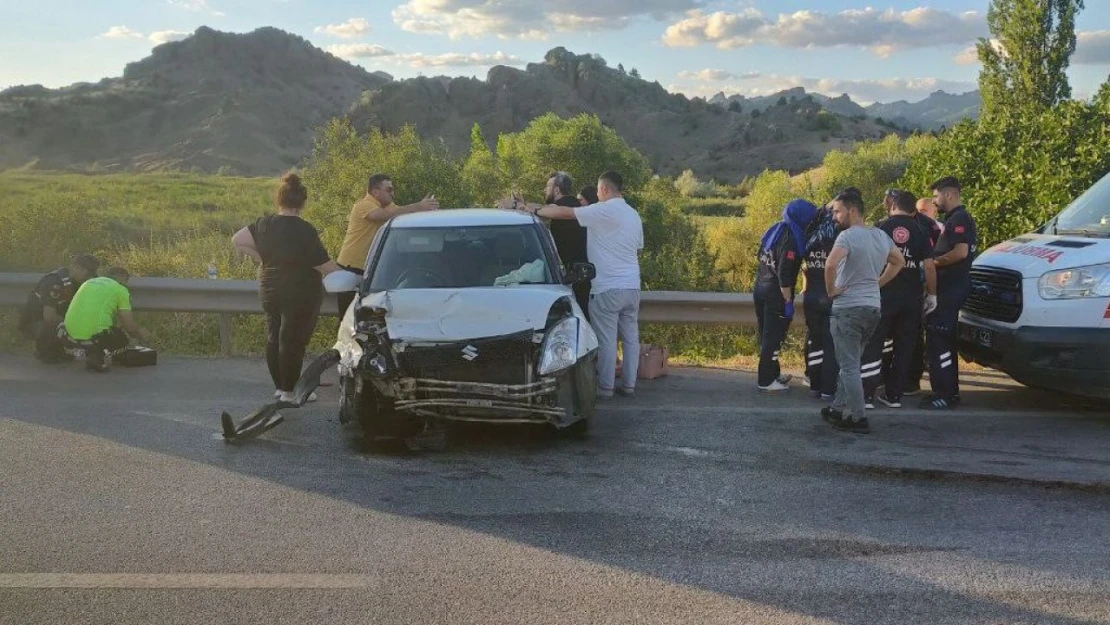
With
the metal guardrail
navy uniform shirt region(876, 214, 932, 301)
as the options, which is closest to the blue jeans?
navy uniform shirt region(876, 214, 932, 301)

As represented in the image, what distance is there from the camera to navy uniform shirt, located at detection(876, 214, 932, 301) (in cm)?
815

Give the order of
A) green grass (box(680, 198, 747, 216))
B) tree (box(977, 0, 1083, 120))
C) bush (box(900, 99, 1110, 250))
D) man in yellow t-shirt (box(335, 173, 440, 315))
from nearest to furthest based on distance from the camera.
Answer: man in yellow t-shirt (box(335, 173, 440, 315)) < bush (box(900, 99, 1110, 250)) < tree (box(977, 0, 1083, 120)) < green grass (box(680, 198, 747, 216))

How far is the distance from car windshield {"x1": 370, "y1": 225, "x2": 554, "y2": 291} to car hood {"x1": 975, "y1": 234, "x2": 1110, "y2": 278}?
3858 millimetres

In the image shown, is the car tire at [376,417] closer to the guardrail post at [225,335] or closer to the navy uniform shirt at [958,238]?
the guardrail post at [225,335]

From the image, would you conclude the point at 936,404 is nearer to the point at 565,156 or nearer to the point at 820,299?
the point at 820,299

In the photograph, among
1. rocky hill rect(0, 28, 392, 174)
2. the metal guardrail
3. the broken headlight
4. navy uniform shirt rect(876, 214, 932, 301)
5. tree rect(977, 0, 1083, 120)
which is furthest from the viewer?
rocky hill rect(0, 28, 392, 174)

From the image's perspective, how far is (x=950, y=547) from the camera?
4.88 meters

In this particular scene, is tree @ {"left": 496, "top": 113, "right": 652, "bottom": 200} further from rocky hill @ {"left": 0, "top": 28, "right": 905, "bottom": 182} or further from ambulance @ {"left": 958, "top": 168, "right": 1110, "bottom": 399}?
rocky hill @ {"left": 0, "top": 28, "right": 905, "bottom": 182}

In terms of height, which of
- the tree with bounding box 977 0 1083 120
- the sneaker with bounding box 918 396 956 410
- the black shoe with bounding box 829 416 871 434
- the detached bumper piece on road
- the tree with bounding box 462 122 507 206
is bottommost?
the sneaker with bounding box 918 396 956 410

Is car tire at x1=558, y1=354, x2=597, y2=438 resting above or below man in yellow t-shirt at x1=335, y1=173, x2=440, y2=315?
below

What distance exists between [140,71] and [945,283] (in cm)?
Answer: 17066

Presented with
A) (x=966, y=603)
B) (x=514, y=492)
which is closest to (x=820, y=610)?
(x=966, y=603)

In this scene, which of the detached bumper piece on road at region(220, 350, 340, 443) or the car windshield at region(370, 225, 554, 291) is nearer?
the detached bumper piece on road at region(220, 350, 340, 443)

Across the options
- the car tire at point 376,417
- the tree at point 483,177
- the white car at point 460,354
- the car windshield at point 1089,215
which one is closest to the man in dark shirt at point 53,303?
the white car at point 460,354
